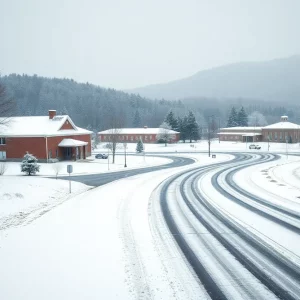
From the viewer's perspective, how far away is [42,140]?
52875mm

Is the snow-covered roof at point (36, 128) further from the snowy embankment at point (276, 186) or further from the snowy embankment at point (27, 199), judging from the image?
the snowy embankment at point (276, 186)

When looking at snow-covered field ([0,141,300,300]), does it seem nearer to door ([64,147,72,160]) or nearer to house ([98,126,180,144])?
door ([64,147,72,160])

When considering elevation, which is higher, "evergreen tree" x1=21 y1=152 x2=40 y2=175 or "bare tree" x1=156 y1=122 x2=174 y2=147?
"bare tree" x1=156 y1=122 x2=174 y2=147

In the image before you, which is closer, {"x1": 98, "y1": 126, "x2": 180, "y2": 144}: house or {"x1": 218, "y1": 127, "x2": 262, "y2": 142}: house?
{"x1": 218, "y1": 127, "x2": 262, "y2": 142}: house

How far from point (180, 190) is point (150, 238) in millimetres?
13578

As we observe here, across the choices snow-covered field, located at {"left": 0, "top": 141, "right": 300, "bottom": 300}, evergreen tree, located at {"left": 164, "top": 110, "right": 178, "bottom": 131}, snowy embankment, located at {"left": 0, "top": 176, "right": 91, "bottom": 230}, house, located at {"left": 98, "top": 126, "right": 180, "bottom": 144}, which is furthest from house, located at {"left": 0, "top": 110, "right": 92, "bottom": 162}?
evergreen tree, located at {"left": 164, "top": 110, "right": 178, "bottom": 131}

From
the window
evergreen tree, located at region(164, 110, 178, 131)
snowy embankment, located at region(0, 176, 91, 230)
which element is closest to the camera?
snowy embankment, located at region(0, 176, 91, 230)

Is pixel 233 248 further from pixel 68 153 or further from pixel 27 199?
pixel 68 153

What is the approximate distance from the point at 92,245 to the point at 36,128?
152 ft

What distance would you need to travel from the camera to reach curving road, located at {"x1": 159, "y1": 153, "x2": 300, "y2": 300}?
9516 millimetres

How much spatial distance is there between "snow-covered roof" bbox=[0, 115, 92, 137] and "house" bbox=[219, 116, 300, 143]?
189 feet

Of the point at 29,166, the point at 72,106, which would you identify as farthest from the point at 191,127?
the point at 72,106

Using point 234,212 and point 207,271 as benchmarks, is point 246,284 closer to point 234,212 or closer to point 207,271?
point 207,271

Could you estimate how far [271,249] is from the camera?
492 inches
